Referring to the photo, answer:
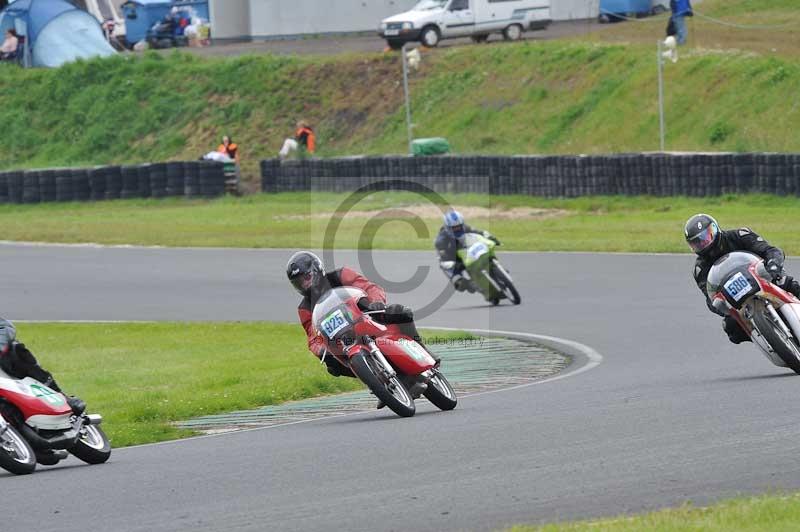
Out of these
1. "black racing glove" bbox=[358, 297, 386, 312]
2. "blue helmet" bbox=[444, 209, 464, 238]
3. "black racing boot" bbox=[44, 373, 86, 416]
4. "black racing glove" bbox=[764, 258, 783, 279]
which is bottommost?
"blue helmet" bbox=[444, 209, 464, 238]

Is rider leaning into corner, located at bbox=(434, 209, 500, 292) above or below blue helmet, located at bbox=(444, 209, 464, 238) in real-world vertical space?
below

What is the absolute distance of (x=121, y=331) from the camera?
18.2 metres

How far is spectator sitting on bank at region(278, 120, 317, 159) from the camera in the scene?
1460 inches

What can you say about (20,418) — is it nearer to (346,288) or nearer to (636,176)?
(346,288)

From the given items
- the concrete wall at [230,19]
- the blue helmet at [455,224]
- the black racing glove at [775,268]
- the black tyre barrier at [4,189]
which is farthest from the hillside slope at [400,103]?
the black racing glove at [775,268]

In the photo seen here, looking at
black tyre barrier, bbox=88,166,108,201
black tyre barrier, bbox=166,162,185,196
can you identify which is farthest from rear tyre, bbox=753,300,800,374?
black tyre barrier, bbox=88,166,108,201

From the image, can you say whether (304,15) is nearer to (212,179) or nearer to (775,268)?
(212,179)

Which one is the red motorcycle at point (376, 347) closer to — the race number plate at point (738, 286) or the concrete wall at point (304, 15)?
the race number plate at point (738, 286)

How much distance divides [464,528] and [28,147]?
42.1 metres

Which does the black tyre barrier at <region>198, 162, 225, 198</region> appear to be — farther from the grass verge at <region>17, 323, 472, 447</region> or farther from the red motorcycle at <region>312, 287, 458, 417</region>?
the red motorcycle at <region>312, 287, 458, 417</region>

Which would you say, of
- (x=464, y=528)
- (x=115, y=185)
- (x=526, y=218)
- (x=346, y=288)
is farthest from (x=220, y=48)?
(x=464, y=528)

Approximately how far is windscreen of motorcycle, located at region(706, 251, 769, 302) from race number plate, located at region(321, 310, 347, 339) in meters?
2.76

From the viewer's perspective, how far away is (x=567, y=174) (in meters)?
29.1

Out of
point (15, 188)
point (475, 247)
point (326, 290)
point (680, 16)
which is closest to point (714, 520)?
point (326, 290)
